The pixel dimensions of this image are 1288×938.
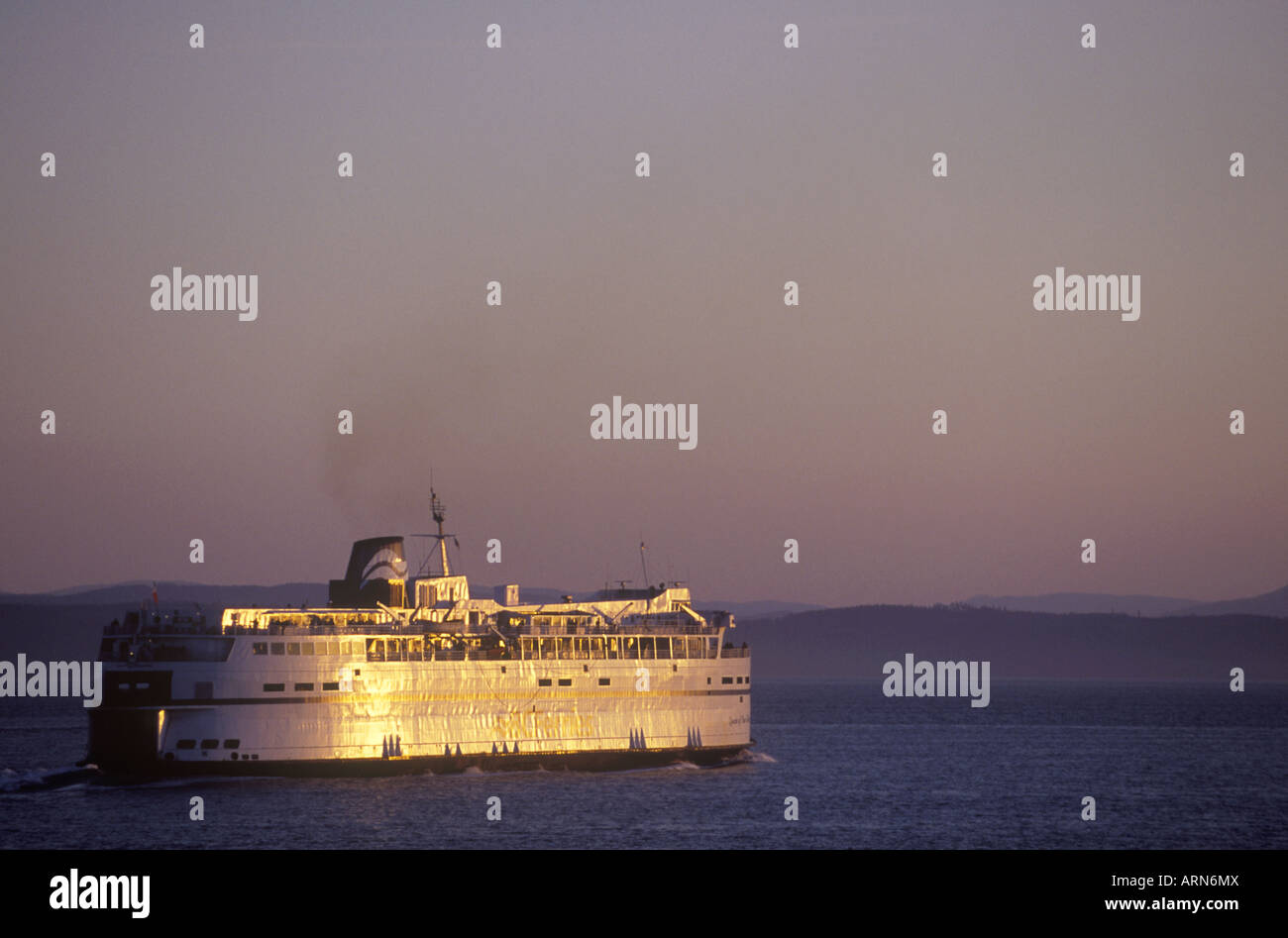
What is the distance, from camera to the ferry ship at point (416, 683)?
194 ft

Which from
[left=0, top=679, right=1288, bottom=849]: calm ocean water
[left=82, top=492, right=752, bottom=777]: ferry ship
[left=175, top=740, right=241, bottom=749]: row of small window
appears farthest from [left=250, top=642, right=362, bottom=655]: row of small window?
[left=0, top=679, right=1288, bottom=849]: calm ocean water

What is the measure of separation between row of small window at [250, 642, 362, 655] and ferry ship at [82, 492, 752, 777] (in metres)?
0.07

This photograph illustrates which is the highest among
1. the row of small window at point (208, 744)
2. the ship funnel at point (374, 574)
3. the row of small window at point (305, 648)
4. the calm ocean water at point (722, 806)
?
the ship funnel at point (374, 574)

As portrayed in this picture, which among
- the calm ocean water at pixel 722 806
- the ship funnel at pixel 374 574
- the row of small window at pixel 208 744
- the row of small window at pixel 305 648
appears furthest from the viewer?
the ship funnel at pixel 374 574

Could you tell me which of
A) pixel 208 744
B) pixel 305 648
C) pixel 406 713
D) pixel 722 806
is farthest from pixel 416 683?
pixel 722 806

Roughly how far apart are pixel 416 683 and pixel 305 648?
5495 mm

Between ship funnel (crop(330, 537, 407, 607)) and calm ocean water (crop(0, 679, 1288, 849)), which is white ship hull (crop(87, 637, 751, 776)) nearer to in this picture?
calm ocean water (crop(0, 679, 1288, 849))

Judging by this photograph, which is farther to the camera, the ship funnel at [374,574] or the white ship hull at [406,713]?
the ship funnel at [374,574]

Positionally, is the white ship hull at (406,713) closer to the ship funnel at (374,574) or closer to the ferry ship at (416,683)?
the ferry ship at (416,683)

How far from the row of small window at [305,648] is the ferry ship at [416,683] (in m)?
0.07

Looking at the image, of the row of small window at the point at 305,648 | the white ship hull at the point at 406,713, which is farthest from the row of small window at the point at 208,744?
the row of small window at the point at 305,648
